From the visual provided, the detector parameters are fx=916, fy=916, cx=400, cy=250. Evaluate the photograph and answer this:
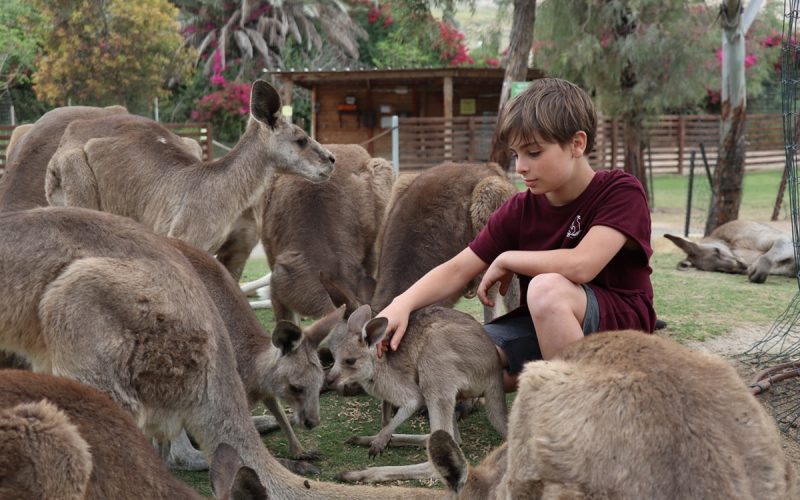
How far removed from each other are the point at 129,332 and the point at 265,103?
2.91 m

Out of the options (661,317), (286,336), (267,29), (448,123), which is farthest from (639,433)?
(267,29)

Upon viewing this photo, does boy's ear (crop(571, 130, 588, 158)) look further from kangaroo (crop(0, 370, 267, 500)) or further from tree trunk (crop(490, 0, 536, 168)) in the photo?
tree trunk (crop(490, 0, 536, 168))

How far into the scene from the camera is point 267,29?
35875mm

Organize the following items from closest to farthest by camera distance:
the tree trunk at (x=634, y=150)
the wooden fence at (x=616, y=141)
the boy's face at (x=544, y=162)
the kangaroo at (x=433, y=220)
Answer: the boy's face at (x=544, y=162) → the kangaroo at (x=433, y=220) → the tree trunk at (x=634, y=150) → the wooden fence at (x=616, y=141)

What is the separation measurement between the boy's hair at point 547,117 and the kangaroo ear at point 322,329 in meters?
1.19

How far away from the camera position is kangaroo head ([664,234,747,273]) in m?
9.97

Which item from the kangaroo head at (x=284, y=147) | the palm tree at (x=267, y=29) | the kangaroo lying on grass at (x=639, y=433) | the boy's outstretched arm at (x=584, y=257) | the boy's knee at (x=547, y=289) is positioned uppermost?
the palm tree at (x=267, y=29)

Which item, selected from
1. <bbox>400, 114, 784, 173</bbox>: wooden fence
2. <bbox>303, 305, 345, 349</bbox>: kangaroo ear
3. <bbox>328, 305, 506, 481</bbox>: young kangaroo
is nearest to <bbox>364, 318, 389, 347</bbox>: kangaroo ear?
<bbox>328, 305, 506, 481</bbox>: young kangaroo

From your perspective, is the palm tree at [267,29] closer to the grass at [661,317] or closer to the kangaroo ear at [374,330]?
the grass at [661,317]

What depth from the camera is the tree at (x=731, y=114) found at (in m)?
11.1

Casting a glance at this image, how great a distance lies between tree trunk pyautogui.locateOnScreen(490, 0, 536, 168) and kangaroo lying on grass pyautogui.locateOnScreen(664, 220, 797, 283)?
2924mm

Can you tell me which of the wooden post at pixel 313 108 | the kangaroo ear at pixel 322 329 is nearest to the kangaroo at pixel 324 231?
the kangaroo ear at pixel 322 329

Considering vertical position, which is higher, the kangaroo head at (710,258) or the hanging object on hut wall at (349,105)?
the hanging object on hut wall at (349,105)

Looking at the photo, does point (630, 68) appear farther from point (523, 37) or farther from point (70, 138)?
point (70, 138)
